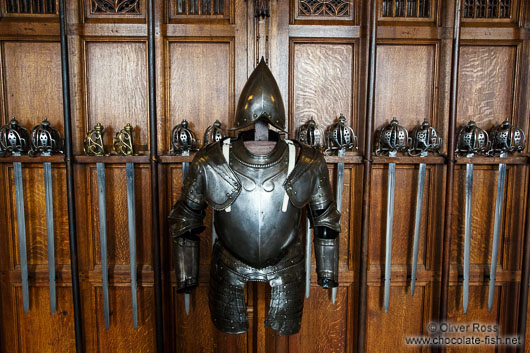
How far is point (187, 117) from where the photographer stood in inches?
102

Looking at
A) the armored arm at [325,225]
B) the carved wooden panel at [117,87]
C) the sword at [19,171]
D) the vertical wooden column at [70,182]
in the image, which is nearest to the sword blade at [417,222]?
the armored arm at [325,225]

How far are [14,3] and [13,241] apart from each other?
1542mm

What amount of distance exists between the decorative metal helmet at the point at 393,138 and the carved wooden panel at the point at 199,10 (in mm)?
1240

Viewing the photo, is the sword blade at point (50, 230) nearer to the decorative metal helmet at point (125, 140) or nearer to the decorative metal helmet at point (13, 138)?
the decorative metal helmet at point (13, 138)

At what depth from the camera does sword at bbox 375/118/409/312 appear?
245 cm

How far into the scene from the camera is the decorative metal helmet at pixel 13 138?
2.38m

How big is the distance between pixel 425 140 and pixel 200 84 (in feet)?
4.84

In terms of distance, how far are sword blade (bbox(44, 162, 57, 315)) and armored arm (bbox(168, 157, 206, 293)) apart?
0.97m

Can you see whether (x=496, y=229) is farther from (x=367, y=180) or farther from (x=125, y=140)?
(x=125, y=140)

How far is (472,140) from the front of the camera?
2.47 m

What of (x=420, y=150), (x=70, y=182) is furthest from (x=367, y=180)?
(x=70, y=182)

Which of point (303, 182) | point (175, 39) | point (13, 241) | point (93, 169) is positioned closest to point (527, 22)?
point (303, 182)

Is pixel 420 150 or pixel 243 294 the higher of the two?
pixel 420 150

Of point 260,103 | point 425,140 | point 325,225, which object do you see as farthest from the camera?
point 425,140
